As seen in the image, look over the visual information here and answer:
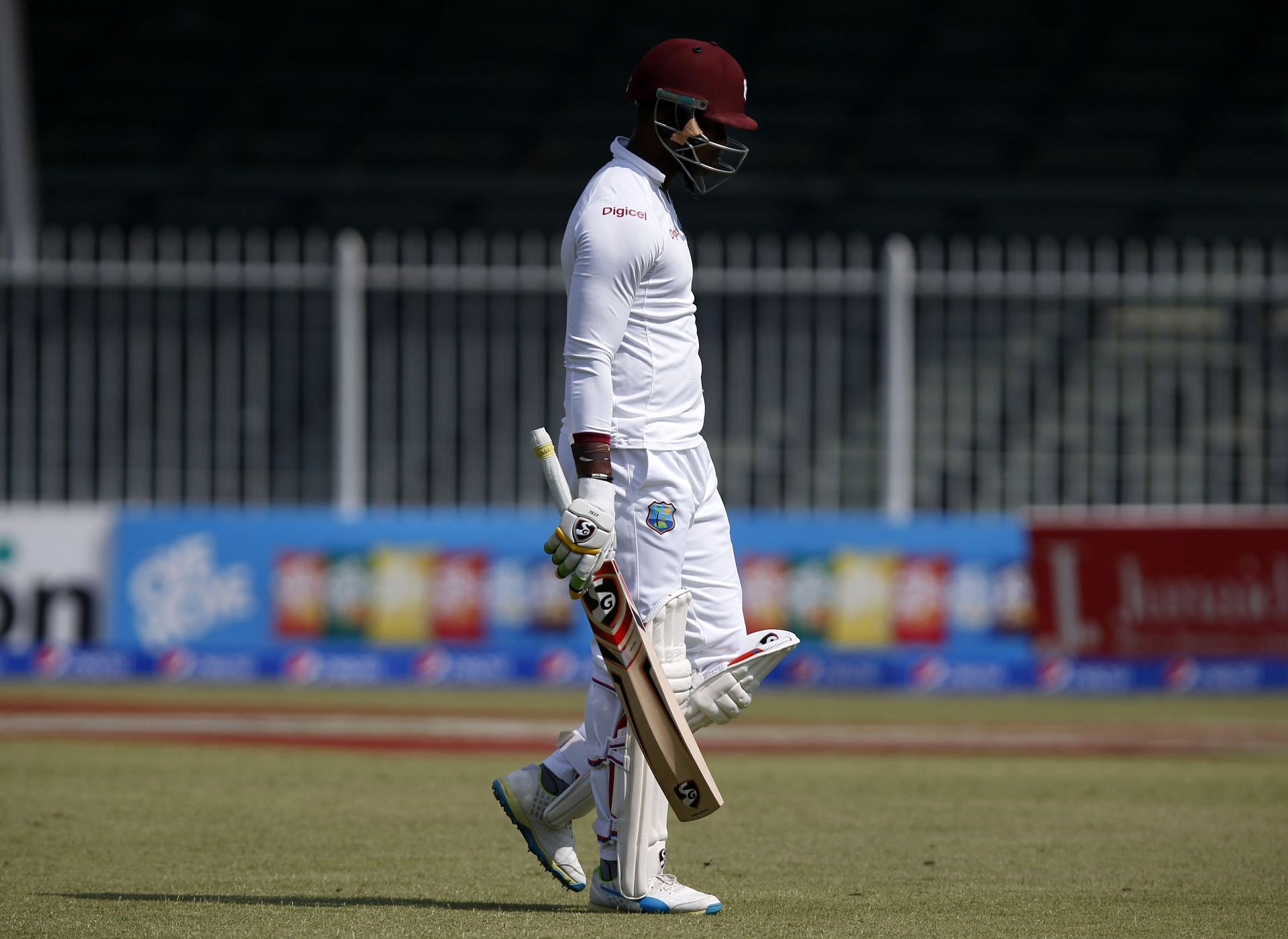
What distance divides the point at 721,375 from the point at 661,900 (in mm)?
8449

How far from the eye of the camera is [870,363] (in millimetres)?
12938

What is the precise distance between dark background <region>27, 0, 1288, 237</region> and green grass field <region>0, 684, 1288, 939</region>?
10966 mm

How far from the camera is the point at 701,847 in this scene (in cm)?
582

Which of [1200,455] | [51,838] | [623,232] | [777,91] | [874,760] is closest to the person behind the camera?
[623,232]

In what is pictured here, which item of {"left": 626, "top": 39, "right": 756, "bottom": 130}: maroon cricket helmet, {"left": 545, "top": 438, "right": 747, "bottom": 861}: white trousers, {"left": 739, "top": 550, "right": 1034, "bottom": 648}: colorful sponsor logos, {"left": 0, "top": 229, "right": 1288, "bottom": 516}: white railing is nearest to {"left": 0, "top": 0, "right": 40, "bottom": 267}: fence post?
{"left": 0, "top": 229, "right": 1288, "bottom": 516}: white railing

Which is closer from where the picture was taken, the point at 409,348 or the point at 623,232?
the point at 623,232

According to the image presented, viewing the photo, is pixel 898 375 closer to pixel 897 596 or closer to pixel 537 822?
pixel 897 596

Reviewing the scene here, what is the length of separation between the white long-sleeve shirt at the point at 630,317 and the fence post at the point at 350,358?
313 inches

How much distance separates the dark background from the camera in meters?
19.0

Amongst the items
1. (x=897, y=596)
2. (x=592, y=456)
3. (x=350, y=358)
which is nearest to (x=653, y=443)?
(x=592, y=456)

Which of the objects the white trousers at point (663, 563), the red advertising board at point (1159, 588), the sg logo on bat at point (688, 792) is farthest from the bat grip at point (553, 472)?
the red advertising board at point (1159, 588)

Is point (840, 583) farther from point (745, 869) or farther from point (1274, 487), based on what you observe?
point (745, 869)

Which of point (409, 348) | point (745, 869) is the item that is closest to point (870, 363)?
point (409, 348)

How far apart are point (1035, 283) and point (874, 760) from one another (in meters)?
5.21
